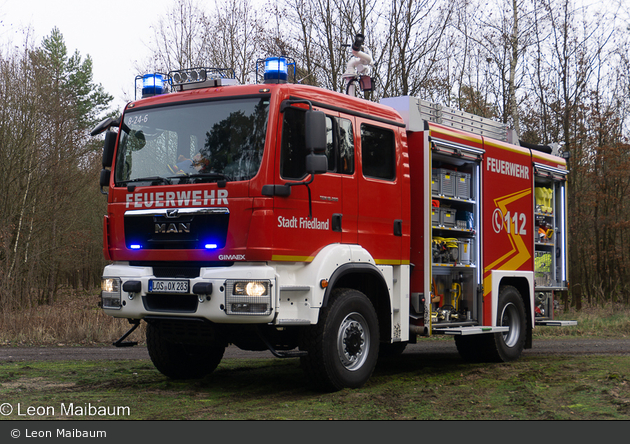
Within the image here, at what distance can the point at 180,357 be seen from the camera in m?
8.41

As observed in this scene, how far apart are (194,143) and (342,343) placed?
102 inches

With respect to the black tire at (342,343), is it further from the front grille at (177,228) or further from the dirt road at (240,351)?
the dirt road at (240,351)

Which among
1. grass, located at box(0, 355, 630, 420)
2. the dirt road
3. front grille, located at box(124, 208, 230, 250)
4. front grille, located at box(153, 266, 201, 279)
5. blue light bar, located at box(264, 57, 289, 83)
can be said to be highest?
blue light bar, located at box(264, 57, 289, 83)

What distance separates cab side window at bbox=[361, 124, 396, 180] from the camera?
26.2 ft

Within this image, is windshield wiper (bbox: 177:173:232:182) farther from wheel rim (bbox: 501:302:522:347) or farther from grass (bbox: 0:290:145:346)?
grass (bbox: 0:290:145:346)

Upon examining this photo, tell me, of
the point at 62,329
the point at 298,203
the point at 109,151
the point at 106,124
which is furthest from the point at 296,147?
the point at 62,329

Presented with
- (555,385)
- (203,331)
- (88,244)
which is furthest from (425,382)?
(88,244)

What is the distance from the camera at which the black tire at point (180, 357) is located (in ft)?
27.1

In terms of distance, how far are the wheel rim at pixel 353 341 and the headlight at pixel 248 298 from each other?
107cm

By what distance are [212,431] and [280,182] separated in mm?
2521

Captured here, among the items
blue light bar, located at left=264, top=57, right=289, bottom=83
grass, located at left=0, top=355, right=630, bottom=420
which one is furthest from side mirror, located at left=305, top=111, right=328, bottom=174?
grass, located at left=0, top=355, right=630, bottom=420

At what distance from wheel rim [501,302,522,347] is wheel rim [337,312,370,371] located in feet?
11.6

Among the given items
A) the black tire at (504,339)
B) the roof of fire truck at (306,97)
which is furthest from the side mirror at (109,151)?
the black tire at (504,339)

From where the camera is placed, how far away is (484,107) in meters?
23.2
